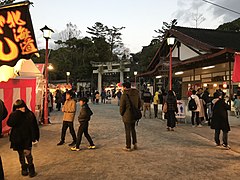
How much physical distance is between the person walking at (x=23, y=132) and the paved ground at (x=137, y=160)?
0.39m

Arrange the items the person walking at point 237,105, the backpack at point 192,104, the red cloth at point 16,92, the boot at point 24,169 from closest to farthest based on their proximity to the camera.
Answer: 1. the boot at point 24,169
2. the red cloth at point 16,92
3. the backpack at point 192,104
4. the person walking at point 237,105

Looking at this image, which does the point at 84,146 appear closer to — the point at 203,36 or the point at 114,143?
the point at 114,143

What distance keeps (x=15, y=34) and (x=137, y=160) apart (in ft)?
12.7

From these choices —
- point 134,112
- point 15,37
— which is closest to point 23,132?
point 15,37

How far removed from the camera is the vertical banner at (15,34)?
4621mm

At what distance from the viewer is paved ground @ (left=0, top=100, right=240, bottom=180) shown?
486 centimetres

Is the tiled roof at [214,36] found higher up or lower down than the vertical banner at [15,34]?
higher up

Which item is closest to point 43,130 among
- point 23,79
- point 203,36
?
point 23,79

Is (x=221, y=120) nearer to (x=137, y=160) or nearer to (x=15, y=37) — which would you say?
(x=137, y=160)

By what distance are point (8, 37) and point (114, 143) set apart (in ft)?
14.6

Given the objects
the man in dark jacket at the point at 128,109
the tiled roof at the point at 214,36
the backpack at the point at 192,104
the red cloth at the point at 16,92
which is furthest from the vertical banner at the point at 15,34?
the tiled roof at the point at 214,36

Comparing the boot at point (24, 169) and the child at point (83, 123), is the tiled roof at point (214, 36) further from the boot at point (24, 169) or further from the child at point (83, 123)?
the boot at point (24, 169)

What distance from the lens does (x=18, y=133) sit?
464 centimetres

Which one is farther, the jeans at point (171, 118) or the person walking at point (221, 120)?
the jeans at point (171, 118)
